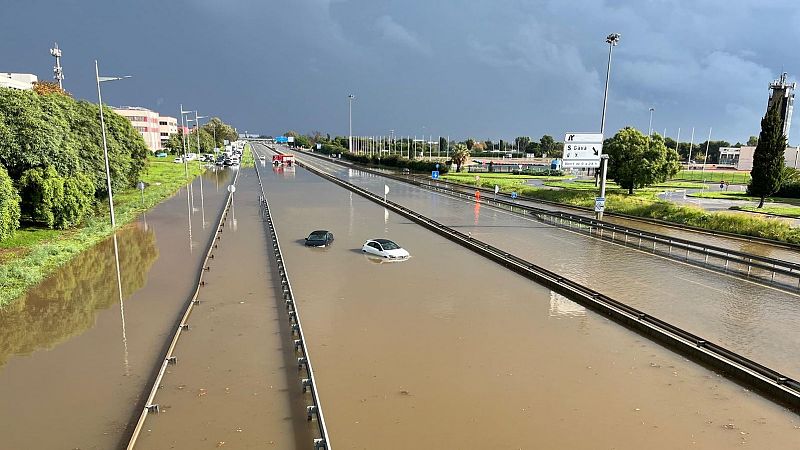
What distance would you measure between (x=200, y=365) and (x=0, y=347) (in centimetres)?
657

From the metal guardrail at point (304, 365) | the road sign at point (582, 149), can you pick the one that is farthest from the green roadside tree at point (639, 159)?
the metal guardrail at point (304, 365)

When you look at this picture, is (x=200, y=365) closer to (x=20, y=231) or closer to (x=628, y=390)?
(x=628, y=390)

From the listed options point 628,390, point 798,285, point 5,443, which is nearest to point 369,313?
point 628,390

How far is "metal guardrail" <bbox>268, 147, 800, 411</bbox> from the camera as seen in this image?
1148cm

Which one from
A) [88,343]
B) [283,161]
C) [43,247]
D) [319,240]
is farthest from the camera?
[283,161]

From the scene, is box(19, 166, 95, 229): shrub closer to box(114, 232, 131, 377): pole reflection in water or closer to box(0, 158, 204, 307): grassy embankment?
box(0, 158, 204, 307): grassy embankment

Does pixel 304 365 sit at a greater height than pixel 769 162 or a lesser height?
lesser

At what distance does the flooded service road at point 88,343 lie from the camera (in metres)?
10.2

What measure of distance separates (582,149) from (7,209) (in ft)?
118

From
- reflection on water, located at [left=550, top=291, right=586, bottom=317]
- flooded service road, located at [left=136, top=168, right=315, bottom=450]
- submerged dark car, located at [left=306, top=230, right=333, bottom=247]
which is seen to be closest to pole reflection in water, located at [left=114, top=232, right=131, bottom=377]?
flooded service road, located at [left=136, top=168, right=315, bottom=450]

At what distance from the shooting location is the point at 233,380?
12.0 metres

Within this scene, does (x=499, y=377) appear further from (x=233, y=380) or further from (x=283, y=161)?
(x=283, y=161)

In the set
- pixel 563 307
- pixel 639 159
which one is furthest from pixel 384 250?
pixel 639 159

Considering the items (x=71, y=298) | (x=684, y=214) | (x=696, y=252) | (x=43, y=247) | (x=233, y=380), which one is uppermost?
(x=684, y=214)
